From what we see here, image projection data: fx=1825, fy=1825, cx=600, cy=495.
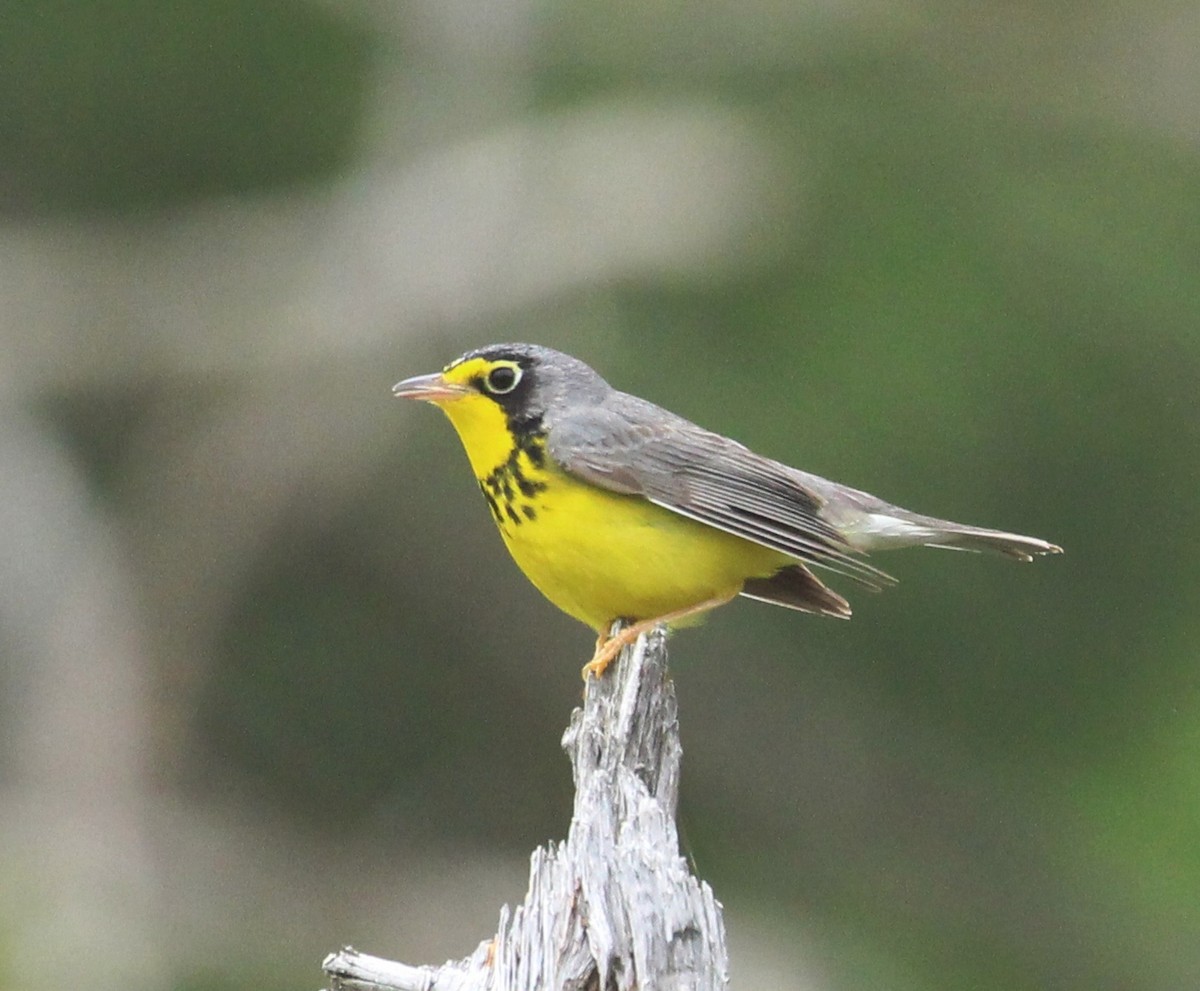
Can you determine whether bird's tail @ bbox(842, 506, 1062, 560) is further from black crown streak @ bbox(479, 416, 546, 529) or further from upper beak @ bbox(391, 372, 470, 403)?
upper beak @ bbox(391, 372, 470, 403)

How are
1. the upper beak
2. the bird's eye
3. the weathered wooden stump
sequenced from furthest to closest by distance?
1. the bird's eye
2. the upper beak
3. the weathered wooden stump

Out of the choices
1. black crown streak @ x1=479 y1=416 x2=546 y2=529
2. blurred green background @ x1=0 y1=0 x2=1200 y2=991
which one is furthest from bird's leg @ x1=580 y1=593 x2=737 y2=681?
blurred green background @ x1=0 y1=0 x2=1200 y2=991

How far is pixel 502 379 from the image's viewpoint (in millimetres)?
5414

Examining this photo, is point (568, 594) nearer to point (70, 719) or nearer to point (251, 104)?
point (70, 719)

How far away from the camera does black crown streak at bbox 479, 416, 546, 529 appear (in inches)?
201

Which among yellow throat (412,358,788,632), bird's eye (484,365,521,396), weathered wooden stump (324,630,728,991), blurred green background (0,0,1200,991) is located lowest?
weathered wooden stump (324,630,728,991)

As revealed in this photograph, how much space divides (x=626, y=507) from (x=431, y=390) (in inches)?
27.2

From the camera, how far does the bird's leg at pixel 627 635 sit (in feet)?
15.3

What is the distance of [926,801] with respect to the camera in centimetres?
930

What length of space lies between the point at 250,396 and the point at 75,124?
6.09 ft

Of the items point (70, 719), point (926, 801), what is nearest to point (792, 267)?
point (926, 801)

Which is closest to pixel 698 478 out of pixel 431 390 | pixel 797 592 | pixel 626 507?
pixel 626 507

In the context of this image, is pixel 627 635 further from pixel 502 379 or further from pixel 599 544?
pixel 502 379

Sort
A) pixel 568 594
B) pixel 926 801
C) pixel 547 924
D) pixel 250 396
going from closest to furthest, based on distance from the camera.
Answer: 1. pixel 547 924
2. pixel 568 594
3. pixel 926 801
4. pixel 250 396
